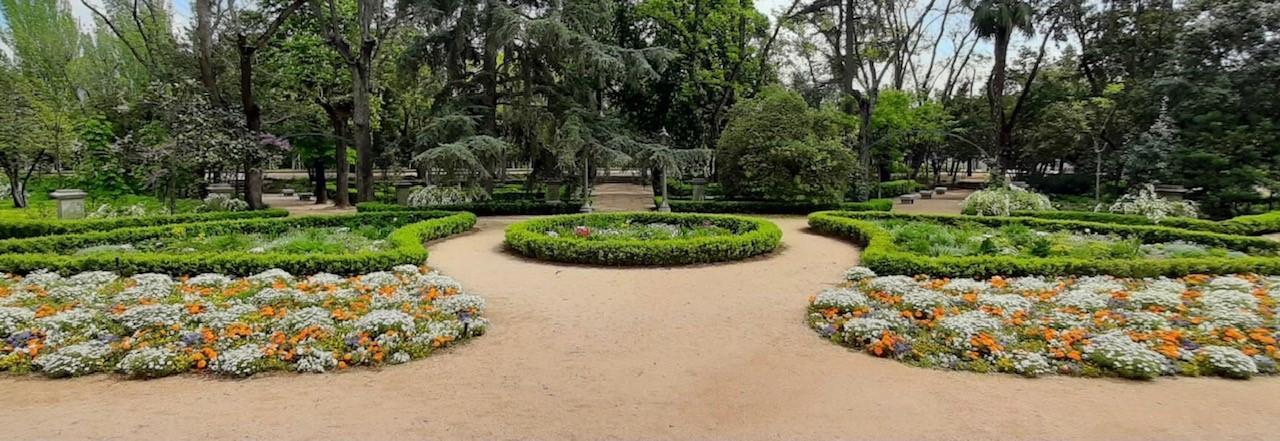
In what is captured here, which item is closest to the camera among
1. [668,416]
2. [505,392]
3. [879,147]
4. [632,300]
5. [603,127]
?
[668,416]

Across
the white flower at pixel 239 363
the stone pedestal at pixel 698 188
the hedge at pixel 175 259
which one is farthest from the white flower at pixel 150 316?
the stone pedestal at pixel 698 188

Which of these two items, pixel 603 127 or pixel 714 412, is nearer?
pixel 714 412

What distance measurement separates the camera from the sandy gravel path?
342cm

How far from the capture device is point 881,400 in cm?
384

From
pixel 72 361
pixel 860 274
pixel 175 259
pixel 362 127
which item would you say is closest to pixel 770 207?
pixel 860 274

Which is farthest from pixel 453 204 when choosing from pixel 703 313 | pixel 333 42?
pixel 703 313

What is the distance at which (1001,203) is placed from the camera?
14.0m

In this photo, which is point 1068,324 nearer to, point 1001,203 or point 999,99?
point 1001,203

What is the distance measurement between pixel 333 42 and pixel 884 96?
760 inches

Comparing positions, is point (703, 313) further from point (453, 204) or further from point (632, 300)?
point (453, 204)

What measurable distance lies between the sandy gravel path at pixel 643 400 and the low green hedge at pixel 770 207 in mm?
11923

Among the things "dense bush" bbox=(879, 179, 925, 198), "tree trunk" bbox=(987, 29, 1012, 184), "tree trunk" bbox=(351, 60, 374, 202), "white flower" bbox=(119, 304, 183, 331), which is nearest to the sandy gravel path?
"white flower" bbox=(119, 304, 183, 331)

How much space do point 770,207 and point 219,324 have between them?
46.3 ft

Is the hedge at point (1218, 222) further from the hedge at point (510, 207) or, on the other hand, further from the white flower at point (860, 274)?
the hedge at point (510, 207)
